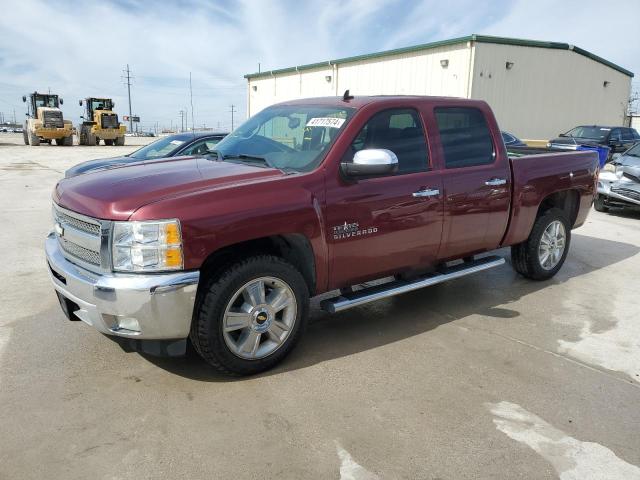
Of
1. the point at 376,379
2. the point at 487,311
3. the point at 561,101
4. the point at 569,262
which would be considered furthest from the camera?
the point at 561,101

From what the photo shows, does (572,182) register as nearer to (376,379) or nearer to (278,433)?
(376,379)

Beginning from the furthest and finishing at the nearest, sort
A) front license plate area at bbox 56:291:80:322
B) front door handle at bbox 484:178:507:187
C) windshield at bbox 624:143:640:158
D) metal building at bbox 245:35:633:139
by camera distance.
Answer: metal building at bbox 245:35:633:139, windshield at bbox 624:143:640:158, front door handle at bbox 484:178:507:187, front license plate area at bbox 56:291:80:322

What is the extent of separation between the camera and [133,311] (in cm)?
306

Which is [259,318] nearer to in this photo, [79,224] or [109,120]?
[79,224]

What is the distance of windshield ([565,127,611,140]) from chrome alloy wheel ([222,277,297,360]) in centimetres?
1840

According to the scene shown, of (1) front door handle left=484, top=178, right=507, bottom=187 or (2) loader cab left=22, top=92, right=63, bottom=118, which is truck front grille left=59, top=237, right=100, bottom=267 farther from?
(2) loader cab left=22, top=92, right=63, bottom=118

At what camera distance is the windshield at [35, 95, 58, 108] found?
37.4m

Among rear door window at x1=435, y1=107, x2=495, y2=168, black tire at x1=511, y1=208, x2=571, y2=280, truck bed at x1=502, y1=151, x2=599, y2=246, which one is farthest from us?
black tire at x1=511, y1=208, x2=571, y2=280

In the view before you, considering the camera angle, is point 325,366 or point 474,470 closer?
point 474,470

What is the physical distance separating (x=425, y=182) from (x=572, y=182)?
2.48 m

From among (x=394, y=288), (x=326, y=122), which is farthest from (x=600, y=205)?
Answer: (x=326, y=122)

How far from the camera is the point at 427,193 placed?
4242 millimetres

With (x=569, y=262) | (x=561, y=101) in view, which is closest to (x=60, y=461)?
(x=569, y=262)

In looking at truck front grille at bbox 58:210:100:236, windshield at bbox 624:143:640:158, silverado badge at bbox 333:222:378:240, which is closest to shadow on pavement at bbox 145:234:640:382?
silverado badge at bbox 333:222:378:240
